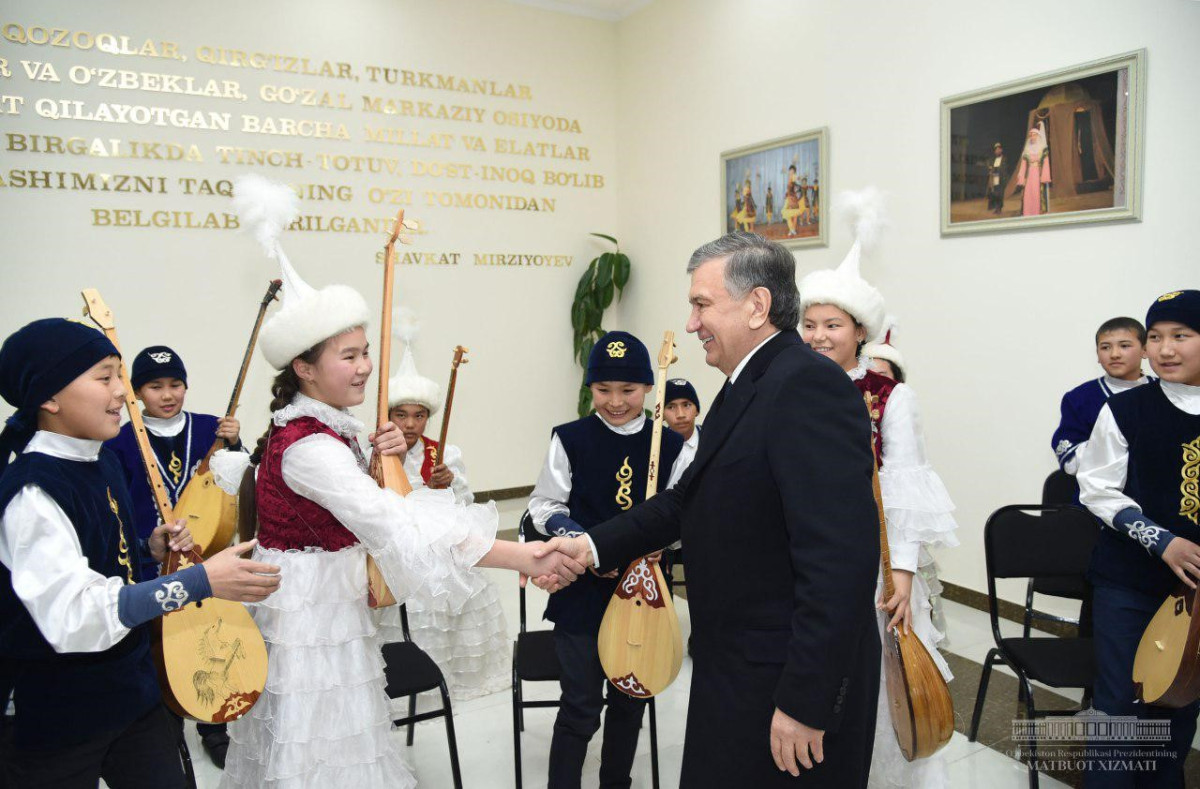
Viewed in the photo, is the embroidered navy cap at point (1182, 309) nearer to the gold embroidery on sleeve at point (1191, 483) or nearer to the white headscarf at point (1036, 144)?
the gold embroidery on sleeve at point (1191, 483)

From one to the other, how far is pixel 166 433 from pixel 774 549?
2.85 metres

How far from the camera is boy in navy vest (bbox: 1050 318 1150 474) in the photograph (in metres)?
3.39

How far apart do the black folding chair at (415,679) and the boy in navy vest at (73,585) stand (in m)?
0.77

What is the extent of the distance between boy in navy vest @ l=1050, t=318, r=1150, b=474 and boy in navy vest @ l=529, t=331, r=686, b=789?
200 cm

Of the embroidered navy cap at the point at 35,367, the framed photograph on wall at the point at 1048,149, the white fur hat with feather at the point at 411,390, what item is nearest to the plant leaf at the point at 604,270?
the framed photograph on wall at the point at 1048,149

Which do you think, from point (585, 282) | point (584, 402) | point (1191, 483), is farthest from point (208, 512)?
point (585, 282)

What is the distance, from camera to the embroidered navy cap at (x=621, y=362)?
2574mm

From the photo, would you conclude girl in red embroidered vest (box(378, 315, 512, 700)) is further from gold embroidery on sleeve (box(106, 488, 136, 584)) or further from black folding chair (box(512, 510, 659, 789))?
gold embroidery on sleeve (box(106, 488, 136, 584))

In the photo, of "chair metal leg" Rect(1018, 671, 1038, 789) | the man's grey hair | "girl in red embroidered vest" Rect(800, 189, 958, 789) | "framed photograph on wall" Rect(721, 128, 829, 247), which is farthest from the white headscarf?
the man's grey hair

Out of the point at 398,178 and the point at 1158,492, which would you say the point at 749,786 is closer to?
the point at 1158,492

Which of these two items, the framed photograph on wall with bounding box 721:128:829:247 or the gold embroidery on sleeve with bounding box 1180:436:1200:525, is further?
the framed photograph on wall with bounding box 721:128:829:247

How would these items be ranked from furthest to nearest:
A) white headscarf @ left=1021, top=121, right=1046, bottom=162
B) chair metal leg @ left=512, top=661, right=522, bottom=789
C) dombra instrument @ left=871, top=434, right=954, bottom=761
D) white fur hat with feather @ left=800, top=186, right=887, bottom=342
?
white headscarf @ left=1021, top=121, right=1046, bottom=162, chair metal leg @ left=512, top=661, right=522, bottom=789, white fur hat with feather @ left=800, top=186, right=887, bottom=342, dombra instrument @ left=871, top=434, right=954, bottom=761

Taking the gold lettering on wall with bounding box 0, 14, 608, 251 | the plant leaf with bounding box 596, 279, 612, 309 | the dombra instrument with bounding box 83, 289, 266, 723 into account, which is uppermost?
the gold lettering on wall with bounding box 0, 14, 608, 251

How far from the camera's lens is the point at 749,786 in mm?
1516
